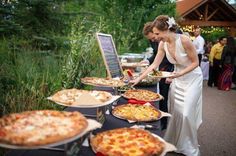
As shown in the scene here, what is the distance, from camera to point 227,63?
8.80 meters

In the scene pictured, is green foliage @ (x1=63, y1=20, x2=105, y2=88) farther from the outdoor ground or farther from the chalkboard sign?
the outdoor ground

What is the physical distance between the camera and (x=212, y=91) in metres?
8.69

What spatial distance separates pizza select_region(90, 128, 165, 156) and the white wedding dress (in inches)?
59.0

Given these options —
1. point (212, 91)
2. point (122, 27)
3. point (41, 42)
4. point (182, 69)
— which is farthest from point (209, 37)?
point (182, 69)

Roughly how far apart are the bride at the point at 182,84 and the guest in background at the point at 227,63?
18.8 feet

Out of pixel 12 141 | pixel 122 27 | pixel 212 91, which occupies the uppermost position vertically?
pixel 122 27

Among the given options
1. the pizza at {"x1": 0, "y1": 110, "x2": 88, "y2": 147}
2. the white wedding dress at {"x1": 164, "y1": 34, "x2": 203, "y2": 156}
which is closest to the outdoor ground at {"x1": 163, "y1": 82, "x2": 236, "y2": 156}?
the white wedding dress at {"x1": 164, "y1": 34, "x2": 203, "y2": 156}

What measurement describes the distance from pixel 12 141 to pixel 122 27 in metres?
7.13

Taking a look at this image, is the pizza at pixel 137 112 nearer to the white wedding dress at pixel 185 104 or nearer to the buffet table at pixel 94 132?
the buffet table at pixel 94 132

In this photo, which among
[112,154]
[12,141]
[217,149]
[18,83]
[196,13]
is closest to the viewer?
[12,141]

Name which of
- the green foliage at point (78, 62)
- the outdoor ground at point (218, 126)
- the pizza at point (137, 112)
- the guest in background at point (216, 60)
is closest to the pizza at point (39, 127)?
the pizza at point (137, 112)

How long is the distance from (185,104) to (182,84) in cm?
23

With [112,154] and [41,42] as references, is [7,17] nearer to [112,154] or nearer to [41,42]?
[41,42]

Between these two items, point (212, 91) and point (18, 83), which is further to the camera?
point (212, 91)
